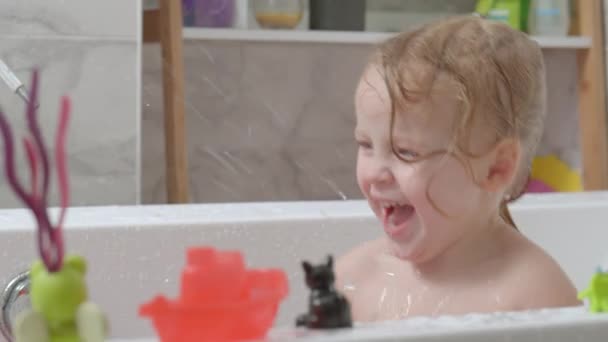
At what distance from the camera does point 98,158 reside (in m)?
1.69

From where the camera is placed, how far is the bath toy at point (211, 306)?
601mm

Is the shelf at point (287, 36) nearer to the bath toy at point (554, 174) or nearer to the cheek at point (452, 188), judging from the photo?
the bath toy at point (554, 174)

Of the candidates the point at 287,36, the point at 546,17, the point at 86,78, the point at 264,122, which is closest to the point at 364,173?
the point at 86,78

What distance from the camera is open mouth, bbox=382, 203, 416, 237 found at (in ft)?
3.29

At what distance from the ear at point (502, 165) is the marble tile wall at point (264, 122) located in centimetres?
105

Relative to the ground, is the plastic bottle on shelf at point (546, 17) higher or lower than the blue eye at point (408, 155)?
lower

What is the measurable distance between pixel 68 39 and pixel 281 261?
534mm

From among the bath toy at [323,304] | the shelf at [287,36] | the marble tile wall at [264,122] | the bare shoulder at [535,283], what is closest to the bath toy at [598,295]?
the bath toy at [323,304]

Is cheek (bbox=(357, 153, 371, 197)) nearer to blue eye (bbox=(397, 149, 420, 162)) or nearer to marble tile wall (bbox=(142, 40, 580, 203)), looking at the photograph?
blue eye (bbox=(397, 149, 420, 162))

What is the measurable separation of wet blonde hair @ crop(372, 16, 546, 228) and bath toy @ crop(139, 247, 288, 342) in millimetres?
387

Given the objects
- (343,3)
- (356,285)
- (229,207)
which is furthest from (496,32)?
(343,3)

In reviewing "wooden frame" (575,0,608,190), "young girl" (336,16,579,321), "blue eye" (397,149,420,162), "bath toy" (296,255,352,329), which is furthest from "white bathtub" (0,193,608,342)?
"bath toy" (296,255,352,329)

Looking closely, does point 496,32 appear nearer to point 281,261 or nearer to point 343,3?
point 281,261

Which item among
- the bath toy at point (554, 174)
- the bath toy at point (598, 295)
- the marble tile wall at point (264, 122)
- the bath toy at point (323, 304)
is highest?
the bath toy at point (323, 304)
